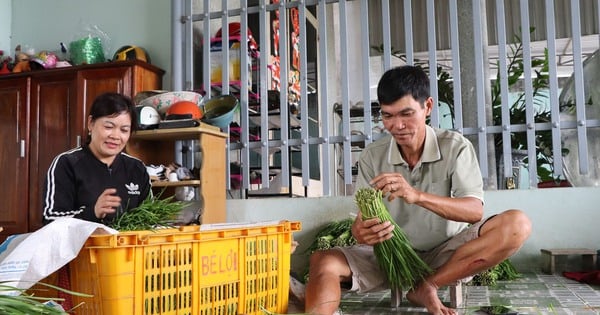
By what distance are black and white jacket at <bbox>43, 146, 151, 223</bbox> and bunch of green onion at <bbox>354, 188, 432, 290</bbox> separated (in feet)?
3.54

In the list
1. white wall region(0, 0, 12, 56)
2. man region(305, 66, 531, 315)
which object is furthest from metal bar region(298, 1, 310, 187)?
white wall region(0, 0, 12, 56)

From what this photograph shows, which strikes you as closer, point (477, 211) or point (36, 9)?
point (477, 211)

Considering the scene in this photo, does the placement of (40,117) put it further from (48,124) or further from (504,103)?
→ (504,103)

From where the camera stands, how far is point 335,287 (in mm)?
2061

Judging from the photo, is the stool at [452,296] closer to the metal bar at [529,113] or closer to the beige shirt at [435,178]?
the beige shirt at [435,178]

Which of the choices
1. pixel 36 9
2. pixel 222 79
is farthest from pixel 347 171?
pixel 36 9

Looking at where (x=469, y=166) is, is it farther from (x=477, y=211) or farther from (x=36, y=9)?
(x=36, y=9)

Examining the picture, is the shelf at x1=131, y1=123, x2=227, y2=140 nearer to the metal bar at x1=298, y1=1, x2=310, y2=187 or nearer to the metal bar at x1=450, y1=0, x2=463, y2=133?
the metal bar at x1=298, y1=1, x2=310, y2=187

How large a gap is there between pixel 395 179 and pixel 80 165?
138cm

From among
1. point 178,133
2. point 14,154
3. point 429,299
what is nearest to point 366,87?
point 178,133

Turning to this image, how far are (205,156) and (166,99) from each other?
0.46 meters

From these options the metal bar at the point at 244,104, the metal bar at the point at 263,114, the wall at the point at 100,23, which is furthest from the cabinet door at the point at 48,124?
the metal bar at the point at 263,114

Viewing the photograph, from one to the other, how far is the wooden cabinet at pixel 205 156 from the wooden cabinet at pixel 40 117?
403 millimetres

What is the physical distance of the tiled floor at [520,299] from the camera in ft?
7.18
